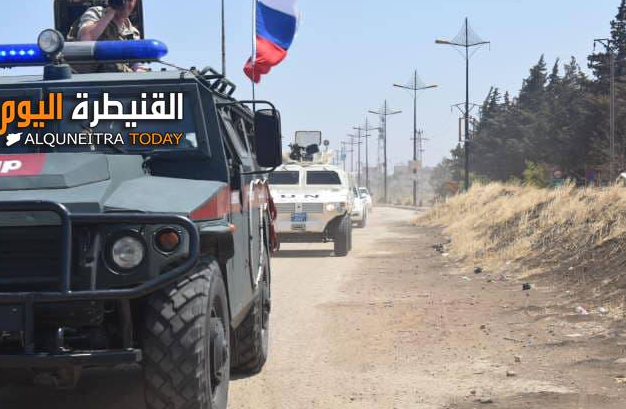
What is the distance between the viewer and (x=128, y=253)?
4367 millimetres

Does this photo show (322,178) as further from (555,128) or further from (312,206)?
(555,128)

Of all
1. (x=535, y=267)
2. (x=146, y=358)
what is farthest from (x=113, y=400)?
(x=535, y=267)

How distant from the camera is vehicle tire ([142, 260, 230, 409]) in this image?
14.3 ft

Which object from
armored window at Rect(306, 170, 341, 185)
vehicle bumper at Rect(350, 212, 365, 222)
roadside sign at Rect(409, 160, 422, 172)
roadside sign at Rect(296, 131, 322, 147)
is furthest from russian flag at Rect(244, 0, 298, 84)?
roadside sign at Rect(409, 160, 422, 172)

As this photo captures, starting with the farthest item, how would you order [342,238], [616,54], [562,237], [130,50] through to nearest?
[616,54] < [342,238] < [562,237] < [130,50]

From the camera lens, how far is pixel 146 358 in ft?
14.3

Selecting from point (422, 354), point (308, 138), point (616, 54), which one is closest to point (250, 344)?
point (422, 354)

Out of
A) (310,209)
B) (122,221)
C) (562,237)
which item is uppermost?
(122,221)

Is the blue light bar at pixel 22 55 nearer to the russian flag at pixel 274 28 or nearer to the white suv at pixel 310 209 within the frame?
the russian flag at pixel 274 28

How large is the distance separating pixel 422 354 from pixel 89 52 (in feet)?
12.0

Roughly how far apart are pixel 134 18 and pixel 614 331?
18.5ft

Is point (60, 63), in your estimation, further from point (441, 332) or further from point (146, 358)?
point (441, 332)

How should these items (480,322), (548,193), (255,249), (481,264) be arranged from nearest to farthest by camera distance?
1. (255,249)
2. (480,322)
3. (481,264)
4. (548,193)

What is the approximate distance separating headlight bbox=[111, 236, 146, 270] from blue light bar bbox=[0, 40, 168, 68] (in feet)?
6.29
